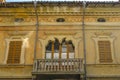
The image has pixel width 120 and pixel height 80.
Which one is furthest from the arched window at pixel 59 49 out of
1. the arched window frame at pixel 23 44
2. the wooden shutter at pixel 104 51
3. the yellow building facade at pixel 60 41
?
the wooden shutter at pixel 104 51

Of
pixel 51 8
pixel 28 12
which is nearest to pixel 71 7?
pixel 51 8

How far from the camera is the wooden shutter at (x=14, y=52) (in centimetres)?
2106

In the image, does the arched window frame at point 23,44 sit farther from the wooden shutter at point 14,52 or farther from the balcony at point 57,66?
the balcony at point 57,66

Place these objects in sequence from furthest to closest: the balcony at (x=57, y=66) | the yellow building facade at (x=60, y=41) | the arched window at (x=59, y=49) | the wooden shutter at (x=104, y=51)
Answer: the arched window at (x=59, y=49) < the wooden shutter at (x=104, y=51) < the yellow building facade at (x=60, y=41) < the balcony at (x=57, y=66)

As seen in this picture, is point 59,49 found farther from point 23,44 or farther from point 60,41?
point 23,44

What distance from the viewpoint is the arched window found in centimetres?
2117

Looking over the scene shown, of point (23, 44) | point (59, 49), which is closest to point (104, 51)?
point (59, 49)

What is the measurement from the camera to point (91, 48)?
21.3 meters

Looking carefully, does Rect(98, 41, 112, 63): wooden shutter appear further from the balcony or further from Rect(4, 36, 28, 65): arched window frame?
Rect(4, 36, 28, 65): arched window frame

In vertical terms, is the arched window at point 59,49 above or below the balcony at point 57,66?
above

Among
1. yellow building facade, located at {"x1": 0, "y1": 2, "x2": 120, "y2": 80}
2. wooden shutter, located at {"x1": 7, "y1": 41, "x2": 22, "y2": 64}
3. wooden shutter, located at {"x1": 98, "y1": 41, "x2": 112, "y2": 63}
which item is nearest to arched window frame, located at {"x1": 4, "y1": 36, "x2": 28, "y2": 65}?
yellow building facade, located at {"x1": 0, "y1": 2, "x2": 120, "y2": 80}

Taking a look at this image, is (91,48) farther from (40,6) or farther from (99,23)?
(40,6)

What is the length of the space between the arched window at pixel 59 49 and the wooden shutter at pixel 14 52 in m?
1.87

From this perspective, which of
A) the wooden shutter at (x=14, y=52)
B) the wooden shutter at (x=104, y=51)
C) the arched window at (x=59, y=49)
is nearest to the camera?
the wooden shutter at (x=104, y=51)
